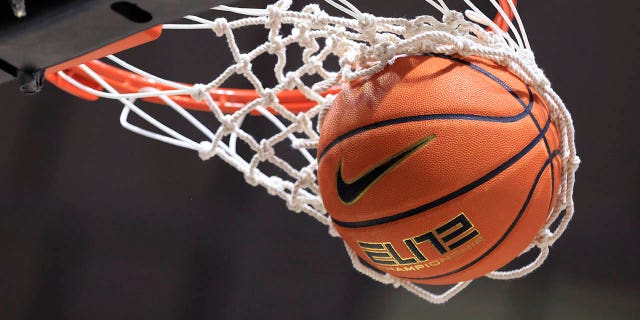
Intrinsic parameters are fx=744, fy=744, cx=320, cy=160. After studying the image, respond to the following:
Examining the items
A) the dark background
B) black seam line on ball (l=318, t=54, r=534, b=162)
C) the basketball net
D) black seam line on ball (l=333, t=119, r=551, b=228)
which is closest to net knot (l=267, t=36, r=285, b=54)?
the basketball net

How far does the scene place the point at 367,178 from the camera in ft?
2.92

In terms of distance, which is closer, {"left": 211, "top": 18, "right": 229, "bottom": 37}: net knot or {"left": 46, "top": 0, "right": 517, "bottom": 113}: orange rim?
{"left": 211, "top": 18, "right": 229, "bottom": 37}: net knot

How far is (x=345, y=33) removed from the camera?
1.06 meters

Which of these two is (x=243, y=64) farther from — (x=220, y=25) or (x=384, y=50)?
(x=384, y=50)

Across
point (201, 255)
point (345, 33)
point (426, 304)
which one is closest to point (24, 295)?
point (201, 255)

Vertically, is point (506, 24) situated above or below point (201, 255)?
above

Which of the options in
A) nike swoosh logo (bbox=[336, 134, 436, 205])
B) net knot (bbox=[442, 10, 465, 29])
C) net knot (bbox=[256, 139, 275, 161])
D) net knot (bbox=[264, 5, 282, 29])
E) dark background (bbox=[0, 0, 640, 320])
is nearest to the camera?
nike swoosh logo (bbox=[336, 134, 436, 205])

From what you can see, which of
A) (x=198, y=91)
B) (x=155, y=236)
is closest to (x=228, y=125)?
(x=198, y=91)

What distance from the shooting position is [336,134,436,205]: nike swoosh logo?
869 mm

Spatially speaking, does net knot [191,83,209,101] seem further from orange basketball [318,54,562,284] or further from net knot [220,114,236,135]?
orange basketball [318,54,562,284]

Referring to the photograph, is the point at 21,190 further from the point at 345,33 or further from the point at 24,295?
the point at 345,33

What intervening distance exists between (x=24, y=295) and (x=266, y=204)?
0.67 meters

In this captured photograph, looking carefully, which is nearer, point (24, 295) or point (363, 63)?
point (363, 63)

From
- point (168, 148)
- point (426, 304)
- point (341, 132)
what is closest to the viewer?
point (341, 132)
